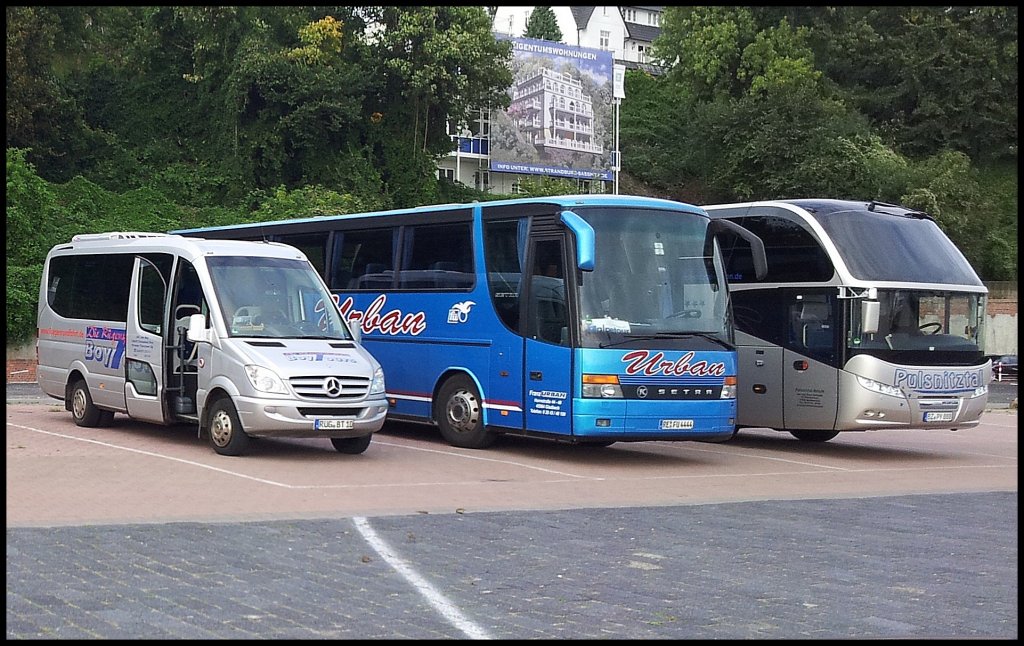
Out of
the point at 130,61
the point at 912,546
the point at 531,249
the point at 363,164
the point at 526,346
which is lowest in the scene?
the point at 912,546

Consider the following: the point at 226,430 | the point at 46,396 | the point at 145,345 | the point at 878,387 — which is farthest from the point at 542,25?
the point at 226,430

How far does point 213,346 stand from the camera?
1617 centimetres

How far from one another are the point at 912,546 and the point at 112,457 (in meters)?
8.98

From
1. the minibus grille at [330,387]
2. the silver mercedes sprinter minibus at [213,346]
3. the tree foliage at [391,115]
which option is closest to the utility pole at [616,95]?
the tree foliage at [391,115]

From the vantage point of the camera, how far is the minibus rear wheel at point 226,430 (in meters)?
15.8

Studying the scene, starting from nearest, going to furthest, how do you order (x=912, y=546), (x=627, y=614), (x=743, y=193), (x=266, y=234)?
(x=627, y=614)
(x=912, y=546)
(x=266, y=234)
(x=743, y=193)

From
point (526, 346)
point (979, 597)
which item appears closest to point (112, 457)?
point (526, 346)

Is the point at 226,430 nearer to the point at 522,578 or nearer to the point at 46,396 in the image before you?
the point at 522,578

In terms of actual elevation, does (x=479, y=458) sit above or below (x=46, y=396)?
below

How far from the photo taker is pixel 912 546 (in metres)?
11.0

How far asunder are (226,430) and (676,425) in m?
5.32

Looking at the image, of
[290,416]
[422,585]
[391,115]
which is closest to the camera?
[422,585]

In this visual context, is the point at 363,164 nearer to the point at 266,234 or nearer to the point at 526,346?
the point at 266,234

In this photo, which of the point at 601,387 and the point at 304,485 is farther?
the point at 601,387
